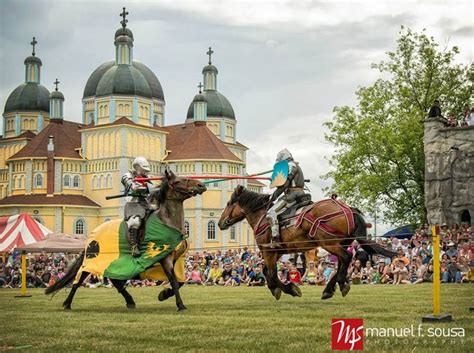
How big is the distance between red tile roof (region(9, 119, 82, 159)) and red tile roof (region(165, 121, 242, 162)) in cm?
1326

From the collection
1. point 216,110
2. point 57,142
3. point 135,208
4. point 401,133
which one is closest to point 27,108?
point 57,142

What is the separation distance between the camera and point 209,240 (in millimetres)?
105188

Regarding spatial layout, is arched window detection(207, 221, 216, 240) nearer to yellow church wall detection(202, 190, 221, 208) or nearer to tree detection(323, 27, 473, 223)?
yellow church wall detection(202, 190, 221, 208)

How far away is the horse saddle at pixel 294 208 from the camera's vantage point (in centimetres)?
1608

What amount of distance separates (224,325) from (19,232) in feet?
110

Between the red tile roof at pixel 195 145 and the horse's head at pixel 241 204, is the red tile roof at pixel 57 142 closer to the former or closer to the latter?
the red tile roof at pixel 195 145

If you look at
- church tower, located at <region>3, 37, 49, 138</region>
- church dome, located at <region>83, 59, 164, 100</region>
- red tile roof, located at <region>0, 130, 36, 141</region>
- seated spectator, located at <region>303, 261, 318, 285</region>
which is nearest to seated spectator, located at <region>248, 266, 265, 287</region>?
seated spectator, located at <region>303, 261, 318, 285</region>

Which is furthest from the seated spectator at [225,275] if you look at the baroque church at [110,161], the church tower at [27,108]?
the church tower at [27,108]

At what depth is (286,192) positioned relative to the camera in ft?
53.1

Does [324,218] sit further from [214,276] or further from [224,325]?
[214,276]

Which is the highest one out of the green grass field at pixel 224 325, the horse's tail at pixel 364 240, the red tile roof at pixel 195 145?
the red tile roof at pixel 195 145

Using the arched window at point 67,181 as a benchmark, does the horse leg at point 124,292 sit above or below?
below

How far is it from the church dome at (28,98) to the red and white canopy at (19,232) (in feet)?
277

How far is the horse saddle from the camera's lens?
16.1 meters
